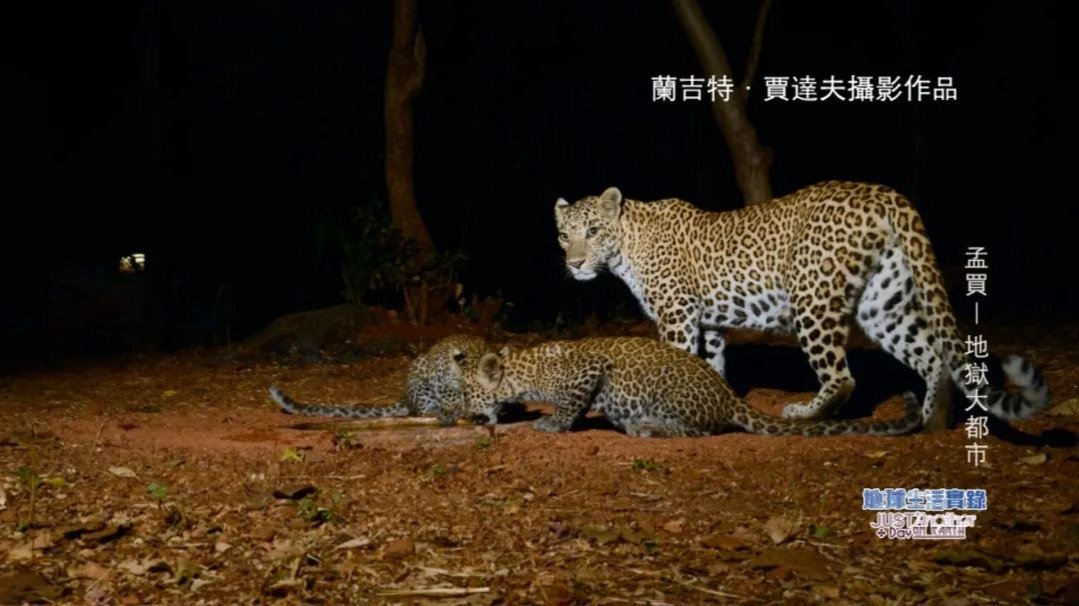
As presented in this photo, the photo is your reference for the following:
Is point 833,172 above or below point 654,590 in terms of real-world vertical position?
above

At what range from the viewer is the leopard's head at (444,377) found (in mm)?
8805

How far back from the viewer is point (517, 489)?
657 centimetres

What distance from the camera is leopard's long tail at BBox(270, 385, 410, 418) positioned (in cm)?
916

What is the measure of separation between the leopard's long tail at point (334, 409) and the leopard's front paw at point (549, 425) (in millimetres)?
1297

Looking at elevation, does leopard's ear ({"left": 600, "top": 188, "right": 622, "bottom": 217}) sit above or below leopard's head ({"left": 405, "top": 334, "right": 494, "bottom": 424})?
above

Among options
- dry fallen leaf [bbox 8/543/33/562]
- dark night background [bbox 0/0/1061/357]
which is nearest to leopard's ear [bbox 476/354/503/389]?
dry fallen leaf [bbox 8/543/33/562]

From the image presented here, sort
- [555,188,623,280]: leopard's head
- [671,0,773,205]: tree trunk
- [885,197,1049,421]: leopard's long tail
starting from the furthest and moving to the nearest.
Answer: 1. [671,0,773,205]: tree trunk
2. [555,188,623,280]: leopard's head
3. [885,197,1049,421]: leopard's long tail

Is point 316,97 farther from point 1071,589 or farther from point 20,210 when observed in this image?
point 1071,589

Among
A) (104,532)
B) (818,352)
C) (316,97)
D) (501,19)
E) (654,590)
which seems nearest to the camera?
(654,590)

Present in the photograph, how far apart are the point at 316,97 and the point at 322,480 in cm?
1308

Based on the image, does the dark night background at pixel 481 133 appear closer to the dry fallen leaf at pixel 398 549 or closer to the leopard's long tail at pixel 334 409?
the leopard's long tail at pixel 334 409

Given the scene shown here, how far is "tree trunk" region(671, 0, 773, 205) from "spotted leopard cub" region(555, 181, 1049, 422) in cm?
337

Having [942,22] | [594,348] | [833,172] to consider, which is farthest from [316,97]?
[594,348]

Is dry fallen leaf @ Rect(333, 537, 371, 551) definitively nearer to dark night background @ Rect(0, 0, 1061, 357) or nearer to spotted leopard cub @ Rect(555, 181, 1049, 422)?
spotted leopard cub @ Rect(555, 181, 1049, 422)
